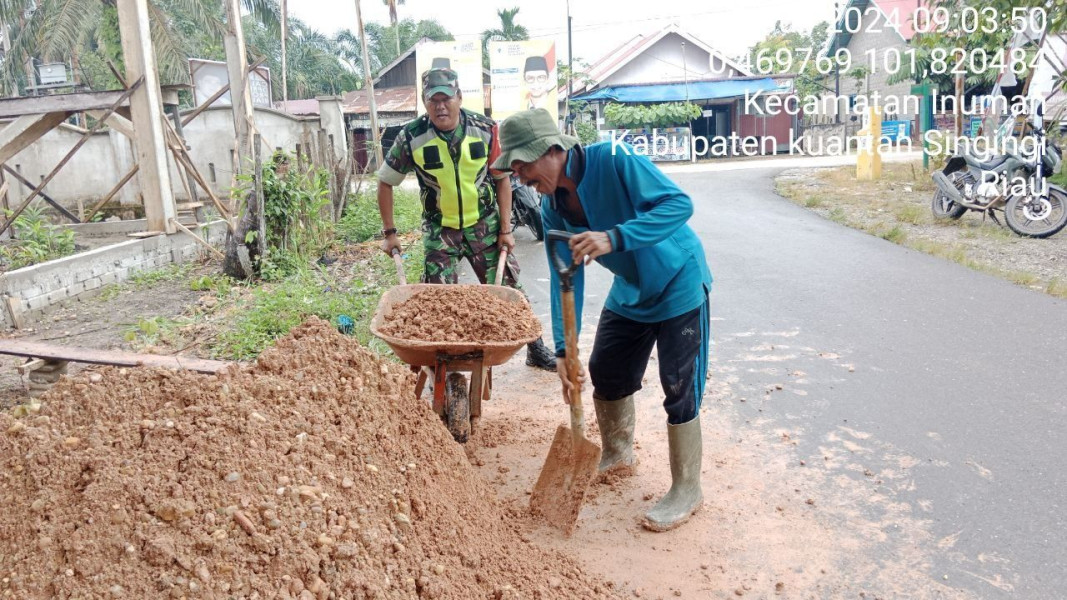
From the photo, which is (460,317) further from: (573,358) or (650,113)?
(650,113)

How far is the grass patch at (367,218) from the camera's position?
10.6 meters

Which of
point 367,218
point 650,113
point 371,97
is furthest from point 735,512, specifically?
point 650,113

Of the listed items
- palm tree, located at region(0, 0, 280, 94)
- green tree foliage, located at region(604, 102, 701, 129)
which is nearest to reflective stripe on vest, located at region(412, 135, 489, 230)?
palm tree, located at region(0, 0, 280, 94)

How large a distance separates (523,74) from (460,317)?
18.6 meters

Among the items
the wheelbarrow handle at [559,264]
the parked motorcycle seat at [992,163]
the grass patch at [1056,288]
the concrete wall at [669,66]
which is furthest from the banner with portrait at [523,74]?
the wheelbarrow handle at [559,264]

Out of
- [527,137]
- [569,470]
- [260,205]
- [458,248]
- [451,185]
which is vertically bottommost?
[569,470]

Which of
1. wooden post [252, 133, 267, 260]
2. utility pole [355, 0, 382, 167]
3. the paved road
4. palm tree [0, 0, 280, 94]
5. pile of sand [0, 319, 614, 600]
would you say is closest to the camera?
pile of sand [0, 319, 614, 600]

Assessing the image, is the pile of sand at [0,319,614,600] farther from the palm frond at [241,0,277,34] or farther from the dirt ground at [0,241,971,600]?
the palm frond at [241,0,277,34]

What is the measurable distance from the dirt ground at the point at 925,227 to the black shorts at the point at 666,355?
210 inches

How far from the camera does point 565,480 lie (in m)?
3.36

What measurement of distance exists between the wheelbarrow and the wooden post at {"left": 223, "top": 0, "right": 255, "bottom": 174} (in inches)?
237

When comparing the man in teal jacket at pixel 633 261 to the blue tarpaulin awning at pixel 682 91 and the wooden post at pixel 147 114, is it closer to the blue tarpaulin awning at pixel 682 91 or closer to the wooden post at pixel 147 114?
the wooden post at pixel 147 114

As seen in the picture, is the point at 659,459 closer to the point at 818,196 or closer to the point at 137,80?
the point at 137,80

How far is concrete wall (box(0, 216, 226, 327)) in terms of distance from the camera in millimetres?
6883
